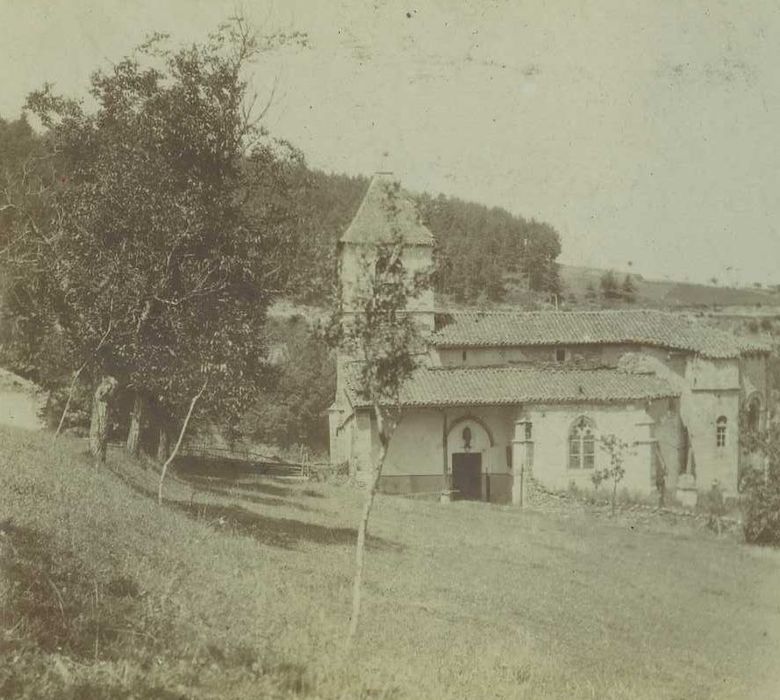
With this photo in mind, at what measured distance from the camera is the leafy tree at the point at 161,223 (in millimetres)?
15391

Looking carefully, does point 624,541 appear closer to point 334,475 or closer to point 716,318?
point 334,475

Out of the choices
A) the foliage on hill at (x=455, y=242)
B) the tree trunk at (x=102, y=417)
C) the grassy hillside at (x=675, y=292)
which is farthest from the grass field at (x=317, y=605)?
the grassy hillside at (x=675, y=292)

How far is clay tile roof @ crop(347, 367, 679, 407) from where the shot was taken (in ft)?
94.3

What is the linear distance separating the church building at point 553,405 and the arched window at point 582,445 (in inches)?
1.5

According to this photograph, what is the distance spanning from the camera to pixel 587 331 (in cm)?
3316

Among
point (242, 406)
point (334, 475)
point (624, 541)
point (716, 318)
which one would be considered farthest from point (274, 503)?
point (716, 318)

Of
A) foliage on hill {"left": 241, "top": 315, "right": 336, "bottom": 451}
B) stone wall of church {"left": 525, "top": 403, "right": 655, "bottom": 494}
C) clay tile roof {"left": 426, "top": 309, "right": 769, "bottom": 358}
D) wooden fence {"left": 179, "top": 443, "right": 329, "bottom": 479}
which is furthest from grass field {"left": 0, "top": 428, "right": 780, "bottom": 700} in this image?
foliage on hill {"left": 241, "top": 315, "right": 336, "bottom": 451}

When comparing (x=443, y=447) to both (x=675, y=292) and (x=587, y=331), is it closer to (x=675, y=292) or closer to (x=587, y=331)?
(x=587, y=331)

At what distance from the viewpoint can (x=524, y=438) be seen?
28750 millimetres

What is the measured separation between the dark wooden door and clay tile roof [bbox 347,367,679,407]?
7.26 feet

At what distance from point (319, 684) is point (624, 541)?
16.9m

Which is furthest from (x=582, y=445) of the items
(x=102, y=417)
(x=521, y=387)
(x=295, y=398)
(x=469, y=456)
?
(x=102, y=417)

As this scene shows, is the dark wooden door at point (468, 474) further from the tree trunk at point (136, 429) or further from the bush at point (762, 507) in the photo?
the tree trunk at point (136, 429)

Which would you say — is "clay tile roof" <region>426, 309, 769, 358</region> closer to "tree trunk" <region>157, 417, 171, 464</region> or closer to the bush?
the bush
